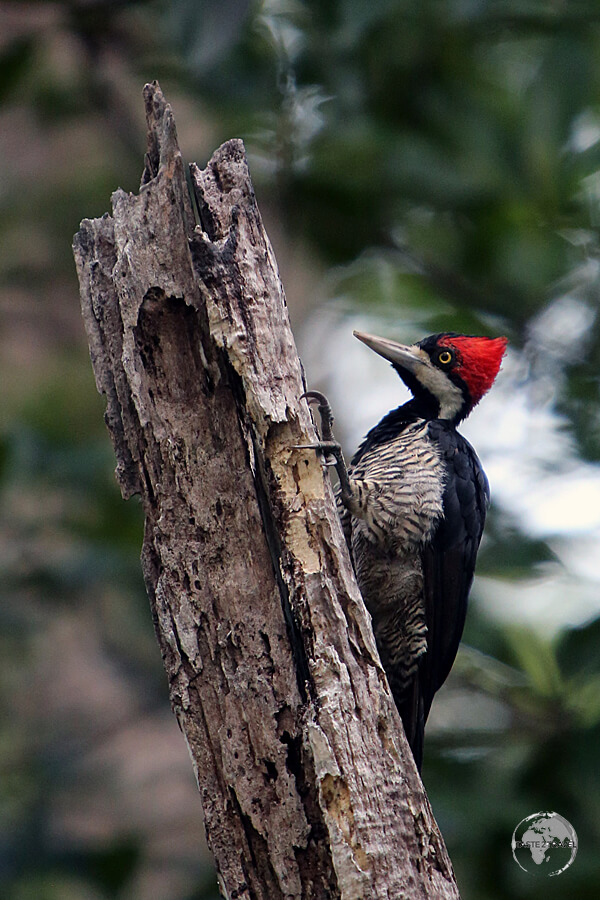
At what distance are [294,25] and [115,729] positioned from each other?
3532mm

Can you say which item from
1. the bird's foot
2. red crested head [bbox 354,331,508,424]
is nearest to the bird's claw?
the bird's foot

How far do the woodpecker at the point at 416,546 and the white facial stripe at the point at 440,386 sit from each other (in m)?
0.28

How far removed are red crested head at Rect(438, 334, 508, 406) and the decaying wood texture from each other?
5.38 ft

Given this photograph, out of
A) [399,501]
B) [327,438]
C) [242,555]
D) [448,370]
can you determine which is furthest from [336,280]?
[242,555]

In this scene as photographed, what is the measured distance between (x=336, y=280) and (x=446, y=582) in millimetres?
2731

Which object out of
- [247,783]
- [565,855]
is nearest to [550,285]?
[565,855]

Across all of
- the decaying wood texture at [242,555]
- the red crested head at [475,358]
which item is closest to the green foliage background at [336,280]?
the red crested head at [475,358]

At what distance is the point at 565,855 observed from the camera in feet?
11.7

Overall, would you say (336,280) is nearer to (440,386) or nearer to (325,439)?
(440,386)

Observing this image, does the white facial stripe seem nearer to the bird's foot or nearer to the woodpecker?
the woodpecker

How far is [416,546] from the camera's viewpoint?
10.8 ft

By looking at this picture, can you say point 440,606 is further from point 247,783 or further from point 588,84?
point 588,84

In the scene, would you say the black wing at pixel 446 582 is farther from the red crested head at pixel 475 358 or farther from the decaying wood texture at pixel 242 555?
the decaying wood texture at pixel 242 555

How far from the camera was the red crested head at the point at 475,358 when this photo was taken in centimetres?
378
